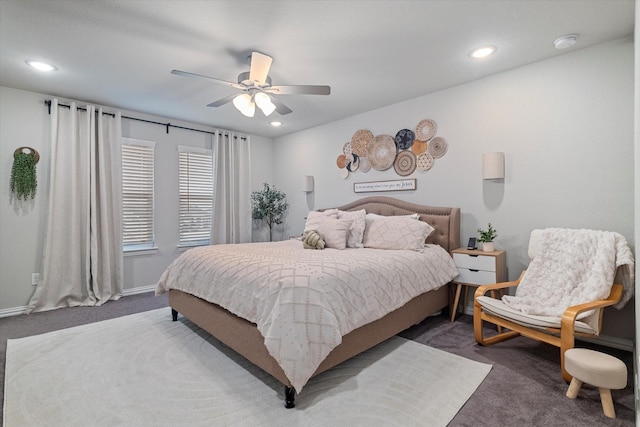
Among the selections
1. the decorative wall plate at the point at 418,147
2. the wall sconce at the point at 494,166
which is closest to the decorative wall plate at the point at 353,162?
the decorative wall plate at the point at 418,147

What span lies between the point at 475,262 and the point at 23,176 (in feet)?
16.9

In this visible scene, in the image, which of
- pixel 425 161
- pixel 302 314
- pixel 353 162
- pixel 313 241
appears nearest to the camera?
pixel 302 314

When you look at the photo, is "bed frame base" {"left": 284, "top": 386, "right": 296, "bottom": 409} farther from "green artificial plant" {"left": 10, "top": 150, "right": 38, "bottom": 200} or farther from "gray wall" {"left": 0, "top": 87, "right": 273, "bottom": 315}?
"green artificial plant" {"left": 10, "top": 150, "right": 38, "bottom": 200}

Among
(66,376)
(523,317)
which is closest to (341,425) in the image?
(523,317)

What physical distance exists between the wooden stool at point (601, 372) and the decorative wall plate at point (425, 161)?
2.42m

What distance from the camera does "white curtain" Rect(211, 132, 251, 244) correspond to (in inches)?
202

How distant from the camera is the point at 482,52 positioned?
2.75 metres

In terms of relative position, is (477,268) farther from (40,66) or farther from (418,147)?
(40,66)

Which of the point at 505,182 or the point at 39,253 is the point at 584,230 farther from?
the point at 39,253

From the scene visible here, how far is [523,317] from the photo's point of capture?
7.28 ft

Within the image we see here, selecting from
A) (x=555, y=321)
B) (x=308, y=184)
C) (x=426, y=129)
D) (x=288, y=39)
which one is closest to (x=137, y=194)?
(x=308, y=184)

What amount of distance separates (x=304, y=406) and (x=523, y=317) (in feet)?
5.53

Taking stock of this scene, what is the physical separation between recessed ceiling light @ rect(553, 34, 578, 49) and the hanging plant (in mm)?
5619

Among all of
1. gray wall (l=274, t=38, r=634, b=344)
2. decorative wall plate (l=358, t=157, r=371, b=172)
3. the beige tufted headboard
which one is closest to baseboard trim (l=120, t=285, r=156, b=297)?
the beige tufted headboard
